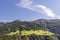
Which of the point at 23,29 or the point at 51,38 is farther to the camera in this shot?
the point at 23,29

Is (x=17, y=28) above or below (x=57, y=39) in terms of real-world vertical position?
above

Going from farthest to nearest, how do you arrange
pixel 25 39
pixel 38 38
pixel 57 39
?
pixel 57 39 < pixel 38 38 < pixel 25 39

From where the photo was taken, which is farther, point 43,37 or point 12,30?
point 12,30

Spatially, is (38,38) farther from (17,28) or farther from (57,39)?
(17,28)

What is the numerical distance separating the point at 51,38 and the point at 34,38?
19597 mm

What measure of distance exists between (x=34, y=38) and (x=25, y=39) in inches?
428

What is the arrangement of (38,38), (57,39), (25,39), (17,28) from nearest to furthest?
(25,39), (38,38), (57,39), (17,28)

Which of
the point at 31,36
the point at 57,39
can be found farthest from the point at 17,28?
the point at 57,39

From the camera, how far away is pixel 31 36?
173875 mm

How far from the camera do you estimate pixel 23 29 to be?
655ft

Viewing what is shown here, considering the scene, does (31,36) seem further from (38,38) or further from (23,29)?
(23,29)

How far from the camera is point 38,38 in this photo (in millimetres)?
172250

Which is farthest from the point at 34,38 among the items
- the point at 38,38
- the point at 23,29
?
the point at 23,29

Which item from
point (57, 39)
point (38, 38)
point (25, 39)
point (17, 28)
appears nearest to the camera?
point (25, 39)
